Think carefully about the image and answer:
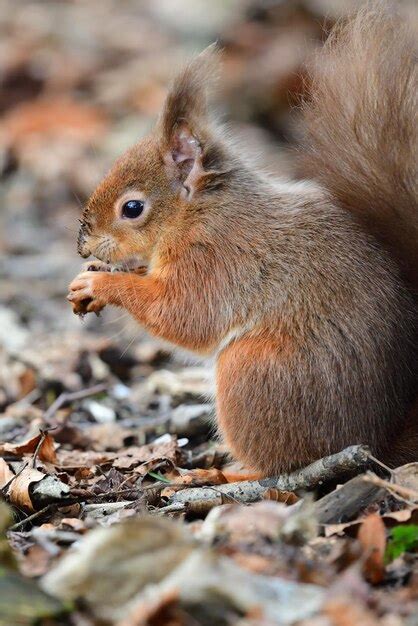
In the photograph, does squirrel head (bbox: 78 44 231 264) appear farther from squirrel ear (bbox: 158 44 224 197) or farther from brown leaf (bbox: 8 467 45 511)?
brown leaf (bbox: 8 467 45 511)

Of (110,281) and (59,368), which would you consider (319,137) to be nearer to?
(110,281)

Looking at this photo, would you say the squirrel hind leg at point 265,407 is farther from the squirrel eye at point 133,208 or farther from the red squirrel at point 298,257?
the squirrel eye at point 133,208

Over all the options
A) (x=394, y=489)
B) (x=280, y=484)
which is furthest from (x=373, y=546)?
(x=280, y=484)

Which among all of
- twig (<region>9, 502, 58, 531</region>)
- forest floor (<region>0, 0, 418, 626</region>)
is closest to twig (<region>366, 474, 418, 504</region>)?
forest floor (<region>0, 0, 418, 626</region>)

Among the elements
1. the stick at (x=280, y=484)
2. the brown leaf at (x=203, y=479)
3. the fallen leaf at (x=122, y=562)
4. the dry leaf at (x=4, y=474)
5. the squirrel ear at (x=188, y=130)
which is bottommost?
the brown leaf at (x=203, y=479)

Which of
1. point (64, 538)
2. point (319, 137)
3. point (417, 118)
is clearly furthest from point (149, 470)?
point (417, 118)

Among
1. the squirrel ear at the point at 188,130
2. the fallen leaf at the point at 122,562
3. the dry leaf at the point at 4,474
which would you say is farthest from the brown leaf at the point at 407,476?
the squirrel ear at the point at 188,130

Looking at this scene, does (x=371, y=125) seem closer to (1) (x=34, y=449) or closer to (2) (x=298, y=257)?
(2) (x=298, y=257)
